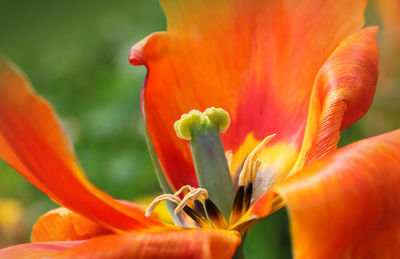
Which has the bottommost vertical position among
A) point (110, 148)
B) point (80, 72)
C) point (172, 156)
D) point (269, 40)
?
point (172, 156)

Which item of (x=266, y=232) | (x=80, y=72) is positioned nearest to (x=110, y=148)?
(x=80, y=72)

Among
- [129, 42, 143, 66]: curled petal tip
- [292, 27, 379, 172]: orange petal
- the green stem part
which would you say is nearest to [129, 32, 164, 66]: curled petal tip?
[129, 42, 143, 66]: curled petal tip

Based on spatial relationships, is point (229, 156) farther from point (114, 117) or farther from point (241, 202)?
point (114, 117)

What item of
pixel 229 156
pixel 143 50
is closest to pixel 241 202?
pixel 229 156

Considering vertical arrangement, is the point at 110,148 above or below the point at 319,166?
above

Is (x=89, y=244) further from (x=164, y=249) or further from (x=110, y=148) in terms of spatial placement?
(x=110, y=148)
